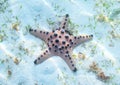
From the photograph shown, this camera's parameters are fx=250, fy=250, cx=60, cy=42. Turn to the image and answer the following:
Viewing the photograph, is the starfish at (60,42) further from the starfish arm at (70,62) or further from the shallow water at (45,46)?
the shallow water at (45,46)

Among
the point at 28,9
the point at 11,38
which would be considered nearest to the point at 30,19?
the point at 28,9

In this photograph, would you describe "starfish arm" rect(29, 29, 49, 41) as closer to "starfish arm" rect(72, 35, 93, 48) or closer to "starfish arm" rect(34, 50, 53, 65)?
"starfish arm" rect(34, 50, 53, 65)

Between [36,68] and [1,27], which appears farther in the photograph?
[1,27]

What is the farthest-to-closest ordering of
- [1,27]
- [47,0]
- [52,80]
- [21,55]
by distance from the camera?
[47,0], [1,27], [21,55], [52,80]

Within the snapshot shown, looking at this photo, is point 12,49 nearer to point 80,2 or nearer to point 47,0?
point 47,0

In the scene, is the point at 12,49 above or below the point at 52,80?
above

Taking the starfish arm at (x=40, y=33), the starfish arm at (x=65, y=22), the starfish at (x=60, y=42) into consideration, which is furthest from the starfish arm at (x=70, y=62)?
the starfish arm at (x=65, y=22)

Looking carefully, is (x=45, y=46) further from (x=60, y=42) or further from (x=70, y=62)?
(x=70, y=62)

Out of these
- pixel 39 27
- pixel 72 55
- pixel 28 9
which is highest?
pixel 28 9

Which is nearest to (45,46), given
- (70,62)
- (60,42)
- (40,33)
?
(40,33)
